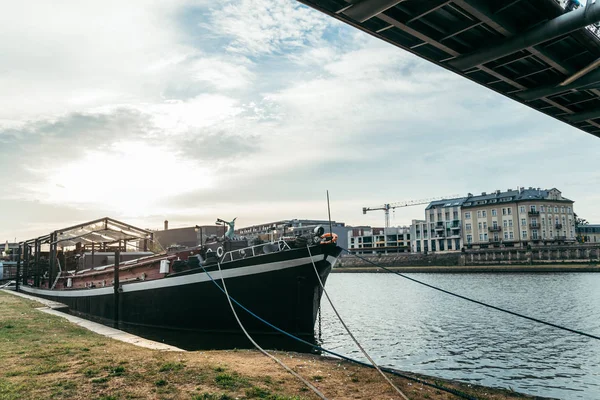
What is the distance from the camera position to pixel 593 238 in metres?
160

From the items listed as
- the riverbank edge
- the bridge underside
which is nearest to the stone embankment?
the riverbank edge

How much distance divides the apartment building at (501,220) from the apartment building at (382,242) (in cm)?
1545

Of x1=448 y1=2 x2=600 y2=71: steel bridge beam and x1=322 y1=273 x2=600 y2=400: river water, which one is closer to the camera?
x1=448 y1=2 x2=600 y2=71: steel bridge beam

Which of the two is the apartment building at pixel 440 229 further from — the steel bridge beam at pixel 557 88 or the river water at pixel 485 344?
the steel bridge beam at pixel 557 88

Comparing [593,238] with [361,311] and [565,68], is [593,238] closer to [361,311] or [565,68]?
[361,311]

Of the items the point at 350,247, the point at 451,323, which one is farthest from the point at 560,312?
the point at 350,247

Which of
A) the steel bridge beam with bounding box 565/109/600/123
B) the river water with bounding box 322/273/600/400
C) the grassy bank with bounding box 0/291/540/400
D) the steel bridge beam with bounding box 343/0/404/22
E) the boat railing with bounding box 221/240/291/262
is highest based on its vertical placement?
the steel bridge beam with bounding box 343/0/404/22

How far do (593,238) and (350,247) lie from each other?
3464 inches

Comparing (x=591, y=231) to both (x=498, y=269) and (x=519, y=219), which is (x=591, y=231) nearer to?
(x=519, y=219)

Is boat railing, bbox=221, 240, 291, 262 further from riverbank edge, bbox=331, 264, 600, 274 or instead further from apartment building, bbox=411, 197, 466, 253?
apartment building, bbox=411, 197, 466, 253

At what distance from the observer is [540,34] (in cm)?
1276

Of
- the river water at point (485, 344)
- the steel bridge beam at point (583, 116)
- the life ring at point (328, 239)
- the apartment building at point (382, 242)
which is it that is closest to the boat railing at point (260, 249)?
the life ring at point (328, 239)

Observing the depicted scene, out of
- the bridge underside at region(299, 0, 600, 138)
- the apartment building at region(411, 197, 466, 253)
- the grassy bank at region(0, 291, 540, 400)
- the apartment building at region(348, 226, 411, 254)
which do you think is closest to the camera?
the grassy bank at region(0, 291, 540, 400)

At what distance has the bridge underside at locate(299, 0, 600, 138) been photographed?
12.1 meters
